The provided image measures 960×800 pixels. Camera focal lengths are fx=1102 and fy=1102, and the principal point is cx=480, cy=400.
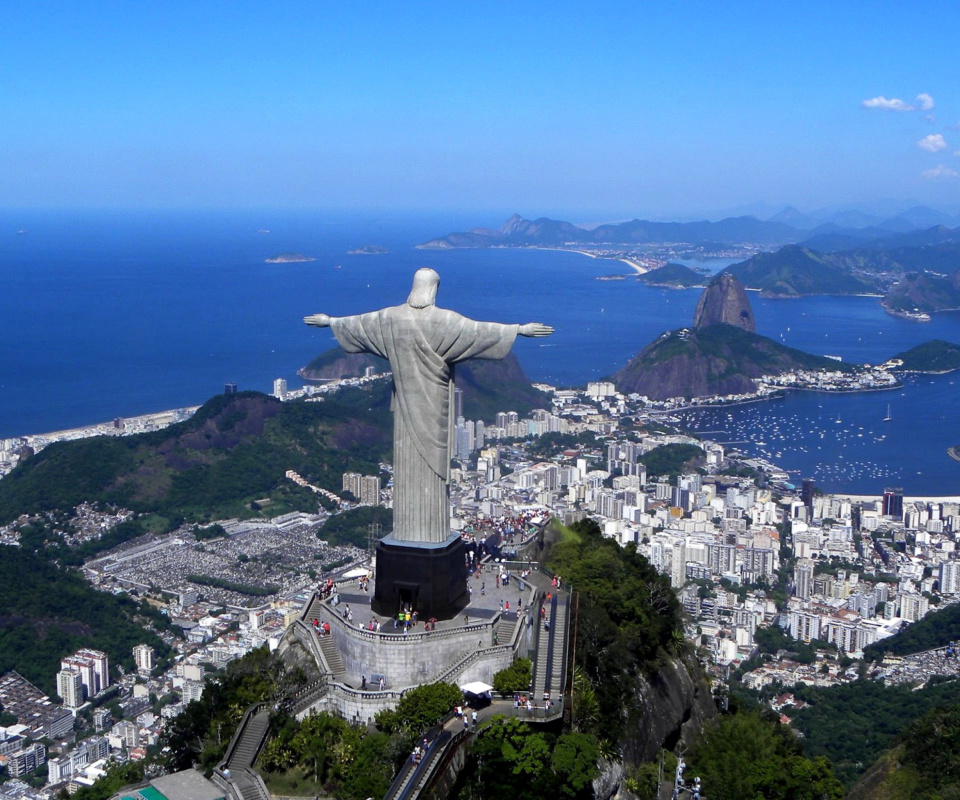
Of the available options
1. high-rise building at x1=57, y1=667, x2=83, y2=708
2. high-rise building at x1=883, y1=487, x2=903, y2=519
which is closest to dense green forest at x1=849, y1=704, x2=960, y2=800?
high-rise building at x1=57, y1=667, x2=83, y2=708

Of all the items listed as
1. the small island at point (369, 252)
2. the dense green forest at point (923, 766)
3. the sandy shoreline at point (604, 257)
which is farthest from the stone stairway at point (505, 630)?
the small island at point (369, 252)

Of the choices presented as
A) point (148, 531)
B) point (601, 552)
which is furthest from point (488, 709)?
point (148, 531)

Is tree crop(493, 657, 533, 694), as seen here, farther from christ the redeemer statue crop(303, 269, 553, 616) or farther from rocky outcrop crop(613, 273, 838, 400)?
rocky outcrop crop(613, 273, 838, 400)

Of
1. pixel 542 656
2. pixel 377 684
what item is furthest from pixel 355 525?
pixel 377 684

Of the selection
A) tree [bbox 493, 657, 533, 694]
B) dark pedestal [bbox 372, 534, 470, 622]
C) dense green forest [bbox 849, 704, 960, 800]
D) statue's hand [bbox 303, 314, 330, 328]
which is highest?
statue's hand [bbox 303, 314, 330, 328]

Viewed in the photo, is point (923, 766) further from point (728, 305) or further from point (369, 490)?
point (728, 305)

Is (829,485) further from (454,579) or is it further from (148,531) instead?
(454,579)
